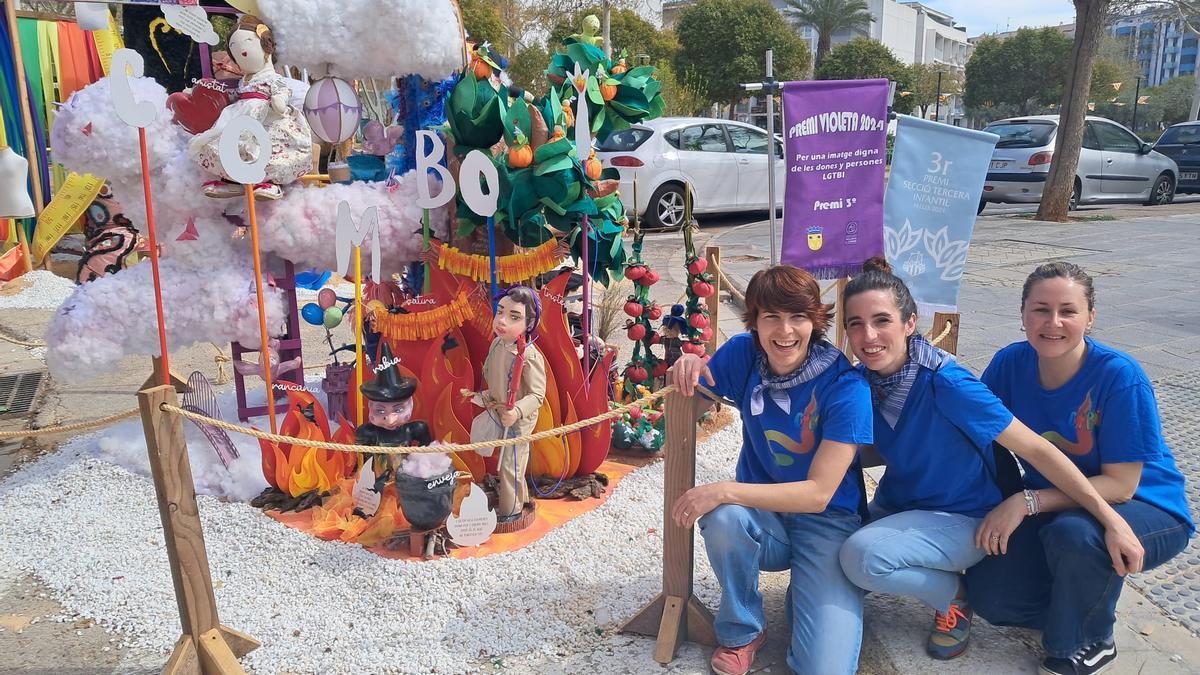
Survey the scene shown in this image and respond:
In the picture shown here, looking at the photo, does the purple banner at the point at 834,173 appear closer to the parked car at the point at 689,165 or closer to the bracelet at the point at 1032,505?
the bracelet at the point at 1032,505

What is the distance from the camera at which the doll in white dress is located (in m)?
3.32

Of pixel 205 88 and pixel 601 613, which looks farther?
pixel 205 88

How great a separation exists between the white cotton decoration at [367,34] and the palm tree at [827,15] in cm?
3450

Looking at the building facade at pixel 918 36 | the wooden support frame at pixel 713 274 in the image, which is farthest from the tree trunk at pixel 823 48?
the wooden support frame at pixel 713 274

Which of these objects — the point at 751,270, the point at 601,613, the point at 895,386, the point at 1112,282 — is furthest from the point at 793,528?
the point at 1112,282

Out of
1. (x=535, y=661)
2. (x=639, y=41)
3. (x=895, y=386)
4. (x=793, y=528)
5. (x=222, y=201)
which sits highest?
(x=639, y=41)

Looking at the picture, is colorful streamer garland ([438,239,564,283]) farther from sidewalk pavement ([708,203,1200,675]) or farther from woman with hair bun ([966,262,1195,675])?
woman with hair bun ([966,262,1195,675])

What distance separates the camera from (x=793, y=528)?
7.69 feet

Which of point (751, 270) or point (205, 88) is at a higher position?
point (205, 88)

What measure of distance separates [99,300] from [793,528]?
2.92 meters

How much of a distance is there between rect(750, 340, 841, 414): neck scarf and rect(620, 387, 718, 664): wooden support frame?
136 mm

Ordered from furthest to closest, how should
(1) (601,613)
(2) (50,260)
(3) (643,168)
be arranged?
(3) (643,168) → (2) (50,260) → (1) (601,613)

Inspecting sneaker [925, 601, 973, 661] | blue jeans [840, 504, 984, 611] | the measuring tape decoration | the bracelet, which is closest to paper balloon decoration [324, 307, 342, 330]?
blue jeans [840, 504, 984, 611]

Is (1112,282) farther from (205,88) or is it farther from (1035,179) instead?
(205,88)
